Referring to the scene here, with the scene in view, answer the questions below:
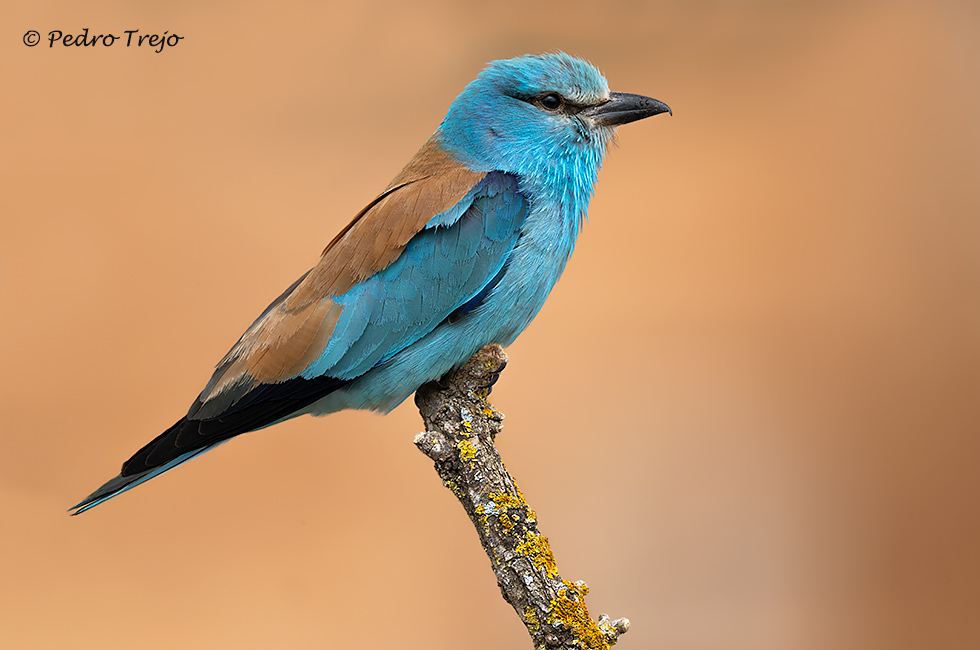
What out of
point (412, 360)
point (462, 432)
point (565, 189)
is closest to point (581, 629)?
point (462, 432)

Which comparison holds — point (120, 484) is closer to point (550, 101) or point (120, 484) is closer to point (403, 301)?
point (403, 301)

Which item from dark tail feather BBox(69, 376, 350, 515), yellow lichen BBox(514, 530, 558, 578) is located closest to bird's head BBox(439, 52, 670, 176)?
dark tail feather BBox(69, 376, 350, 515)

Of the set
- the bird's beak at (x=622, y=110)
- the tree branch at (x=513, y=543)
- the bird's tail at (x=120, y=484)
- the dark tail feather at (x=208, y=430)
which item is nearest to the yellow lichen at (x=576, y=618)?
the tree branch at (x=513, y=543)

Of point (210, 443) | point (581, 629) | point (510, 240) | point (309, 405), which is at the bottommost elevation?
point (581, 629)

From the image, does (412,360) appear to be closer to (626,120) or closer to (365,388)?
(365,388)

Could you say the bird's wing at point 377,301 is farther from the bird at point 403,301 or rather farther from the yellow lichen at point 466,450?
the yellow lichen at point 466,450

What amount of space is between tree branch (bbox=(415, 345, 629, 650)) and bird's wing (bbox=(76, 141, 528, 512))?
0.35 meters

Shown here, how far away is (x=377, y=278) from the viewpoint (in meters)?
2.01

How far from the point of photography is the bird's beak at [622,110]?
2205 mm

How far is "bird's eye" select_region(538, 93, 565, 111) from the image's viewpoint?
7.18 feet

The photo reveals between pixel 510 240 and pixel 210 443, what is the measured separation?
88cm

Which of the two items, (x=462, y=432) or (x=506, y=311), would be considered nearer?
(x=462, y=432)

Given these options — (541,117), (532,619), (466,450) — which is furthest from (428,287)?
(532,619)

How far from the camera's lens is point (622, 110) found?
7.28 feet
